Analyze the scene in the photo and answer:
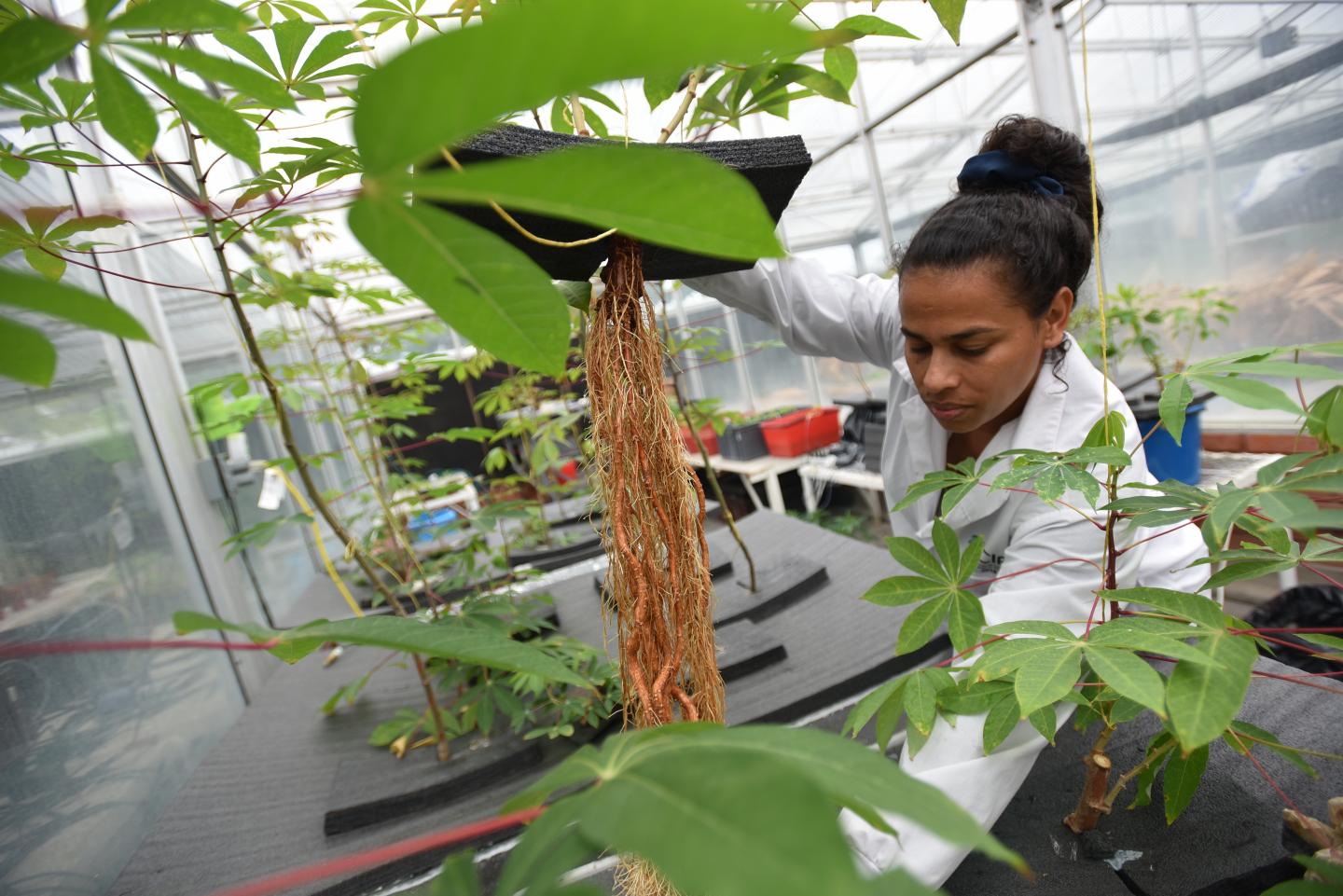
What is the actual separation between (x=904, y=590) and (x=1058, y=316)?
45cm

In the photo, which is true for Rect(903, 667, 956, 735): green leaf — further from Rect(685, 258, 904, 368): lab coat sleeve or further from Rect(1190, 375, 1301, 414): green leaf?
Rect(685, 258, 904, 368): lab coat sleeve

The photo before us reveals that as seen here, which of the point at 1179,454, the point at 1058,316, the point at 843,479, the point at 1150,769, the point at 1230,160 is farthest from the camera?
the point at 843,479

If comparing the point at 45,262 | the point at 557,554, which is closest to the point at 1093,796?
the point at 45,262

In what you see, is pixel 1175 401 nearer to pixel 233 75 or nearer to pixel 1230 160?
pixel 233 75

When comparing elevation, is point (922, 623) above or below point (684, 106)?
below

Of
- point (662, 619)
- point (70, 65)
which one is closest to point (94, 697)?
point (662, 619)

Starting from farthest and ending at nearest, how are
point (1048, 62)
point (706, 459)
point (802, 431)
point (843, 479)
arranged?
point (802, 431) → point (843, 479) → point (1048, 62) → point (706, 459)

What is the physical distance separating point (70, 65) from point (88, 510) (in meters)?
0.84

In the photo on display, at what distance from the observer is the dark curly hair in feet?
2.21

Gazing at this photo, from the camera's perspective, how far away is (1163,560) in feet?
2.40

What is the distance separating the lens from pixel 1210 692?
296 mm

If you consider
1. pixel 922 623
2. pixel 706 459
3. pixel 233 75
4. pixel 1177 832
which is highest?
pixel 233 75

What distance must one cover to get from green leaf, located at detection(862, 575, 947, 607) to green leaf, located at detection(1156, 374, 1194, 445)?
0.64 ft

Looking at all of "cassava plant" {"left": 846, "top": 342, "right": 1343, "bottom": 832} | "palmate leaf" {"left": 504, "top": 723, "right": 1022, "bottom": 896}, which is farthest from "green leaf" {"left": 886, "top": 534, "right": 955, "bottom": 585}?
"palmate leaf" {"left": 504, "top": 723, "right": 1022, "bottom": 896}
